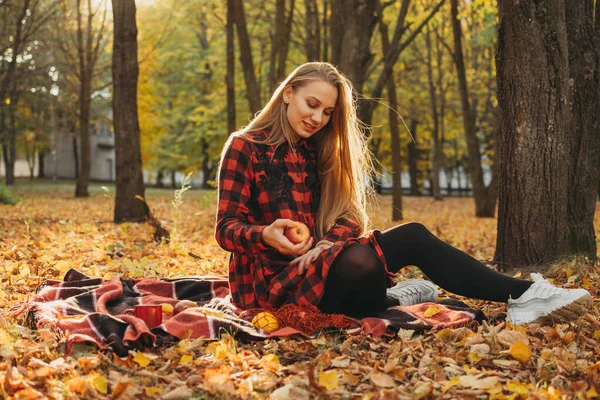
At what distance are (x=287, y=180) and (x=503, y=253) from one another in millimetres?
2163

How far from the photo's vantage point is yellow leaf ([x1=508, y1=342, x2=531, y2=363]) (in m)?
2.94

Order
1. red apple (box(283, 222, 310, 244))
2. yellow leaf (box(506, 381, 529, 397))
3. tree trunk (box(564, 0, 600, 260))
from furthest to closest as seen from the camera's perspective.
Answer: tree trunk (box(564, 0, 600, 260))
red apple (box(283, 222, 310, 244))
yellow leaf (box(506, 381, 529, 397))

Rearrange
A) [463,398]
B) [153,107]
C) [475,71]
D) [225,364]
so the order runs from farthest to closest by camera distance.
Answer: [153,107] → [475,71] → [225,364] → [463,398]

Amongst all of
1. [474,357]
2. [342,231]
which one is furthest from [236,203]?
[474,357]

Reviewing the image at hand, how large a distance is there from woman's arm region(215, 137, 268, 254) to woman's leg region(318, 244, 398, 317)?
403mm

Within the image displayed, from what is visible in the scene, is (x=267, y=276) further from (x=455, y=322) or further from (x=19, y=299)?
(x=19, y=299)

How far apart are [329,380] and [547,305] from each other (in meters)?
1.42

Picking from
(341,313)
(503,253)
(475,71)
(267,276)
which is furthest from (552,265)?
(475,71)

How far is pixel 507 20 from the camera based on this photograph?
496cm

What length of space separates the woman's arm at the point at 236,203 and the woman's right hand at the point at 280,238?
88mm

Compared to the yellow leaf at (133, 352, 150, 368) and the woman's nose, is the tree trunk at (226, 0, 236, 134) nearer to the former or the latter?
the woman's nose

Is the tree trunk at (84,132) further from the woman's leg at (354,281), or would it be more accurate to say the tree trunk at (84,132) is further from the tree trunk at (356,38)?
the woman's leg at (354,281)

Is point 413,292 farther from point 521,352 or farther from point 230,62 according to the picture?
point 230,62

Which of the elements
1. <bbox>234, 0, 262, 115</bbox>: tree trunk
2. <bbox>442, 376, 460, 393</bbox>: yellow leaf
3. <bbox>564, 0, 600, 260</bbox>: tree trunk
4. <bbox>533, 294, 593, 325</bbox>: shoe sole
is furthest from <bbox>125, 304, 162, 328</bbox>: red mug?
<bbox>234, 0, 262, 115</bbox>: tree trunk
